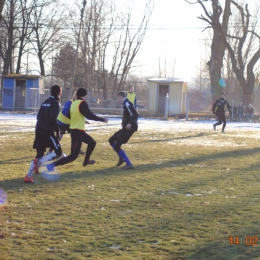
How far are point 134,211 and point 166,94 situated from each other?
31765mm

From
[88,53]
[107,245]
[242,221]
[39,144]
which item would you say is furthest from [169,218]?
[88,53]

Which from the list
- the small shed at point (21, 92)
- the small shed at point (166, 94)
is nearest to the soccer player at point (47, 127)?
the small shed at point (166, 94)

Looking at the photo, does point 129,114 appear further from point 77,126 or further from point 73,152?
point 73,152

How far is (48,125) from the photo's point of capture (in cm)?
844

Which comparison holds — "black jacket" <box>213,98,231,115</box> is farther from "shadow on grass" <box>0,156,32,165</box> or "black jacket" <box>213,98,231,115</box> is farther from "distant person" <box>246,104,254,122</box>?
"distant person" <box>246,104,254,122</box>

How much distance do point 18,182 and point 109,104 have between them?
3707 cm

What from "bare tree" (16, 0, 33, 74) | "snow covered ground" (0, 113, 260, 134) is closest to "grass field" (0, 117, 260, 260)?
"snow covered ground" (0, 113, 260, 134)

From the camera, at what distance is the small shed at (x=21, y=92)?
39938mm

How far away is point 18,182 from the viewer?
861 cm
